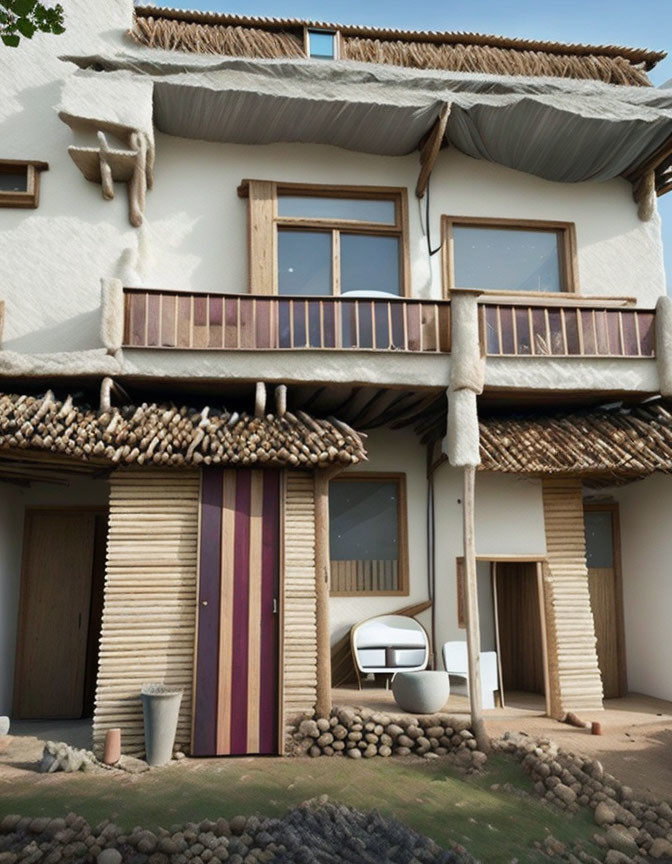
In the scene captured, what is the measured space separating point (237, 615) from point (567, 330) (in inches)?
222

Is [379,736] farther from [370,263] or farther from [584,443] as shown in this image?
[370,263]

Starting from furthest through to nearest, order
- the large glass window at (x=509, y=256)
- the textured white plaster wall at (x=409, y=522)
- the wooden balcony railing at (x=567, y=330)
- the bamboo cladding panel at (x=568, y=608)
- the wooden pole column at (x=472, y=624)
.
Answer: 1. the large glass window at (x=509, y=256)
2. the textured white plaster wall at (x=409, y=522)
3. the wooden balcony railing at (x=567, y=330)
4. the bamboo cladding panel at (x=568, y=608)
5. the wooden pole column at (x=472, y=624)

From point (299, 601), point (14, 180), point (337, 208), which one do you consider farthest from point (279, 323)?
point (14, 180)

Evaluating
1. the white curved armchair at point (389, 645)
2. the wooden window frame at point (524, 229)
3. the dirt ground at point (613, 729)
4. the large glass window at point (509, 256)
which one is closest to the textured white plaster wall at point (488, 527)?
the white curved armchair at point (389, 645)

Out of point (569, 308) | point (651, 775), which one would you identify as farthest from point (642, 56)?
point (651, 775)

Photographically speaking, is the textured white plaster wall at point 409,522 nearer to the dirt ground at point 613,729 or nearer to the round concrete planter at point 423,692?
the dirt ground at point 613,729

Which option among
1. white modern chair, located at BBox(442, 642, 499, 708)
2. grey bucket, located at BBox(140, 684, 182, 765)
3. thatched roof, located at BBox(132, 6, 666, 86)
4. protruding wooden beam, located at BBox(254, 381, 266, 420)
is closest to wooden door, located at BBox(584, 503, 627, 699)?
white modern chair, located at BBox(442, 642, 499, 708)

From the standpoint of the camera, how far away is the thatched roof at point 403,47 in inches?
435

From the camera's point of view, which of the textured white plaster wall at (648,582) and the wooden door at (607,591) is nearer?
the textured white plaster wall at (648,582)

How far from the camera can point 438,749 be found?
321 inches

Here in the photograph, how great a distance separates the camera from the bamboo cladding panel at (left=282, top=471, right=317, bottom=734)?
323 inches

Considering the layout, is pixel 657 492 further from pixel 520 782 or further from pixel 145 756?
pixel 145 756

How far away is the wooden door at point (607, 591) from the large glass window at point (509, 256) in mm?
3638

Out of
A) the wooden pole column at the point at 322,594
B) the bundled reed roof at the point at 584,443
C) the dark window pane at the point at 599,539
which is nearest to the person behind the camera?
the wooden pole column at the point at 322,594
